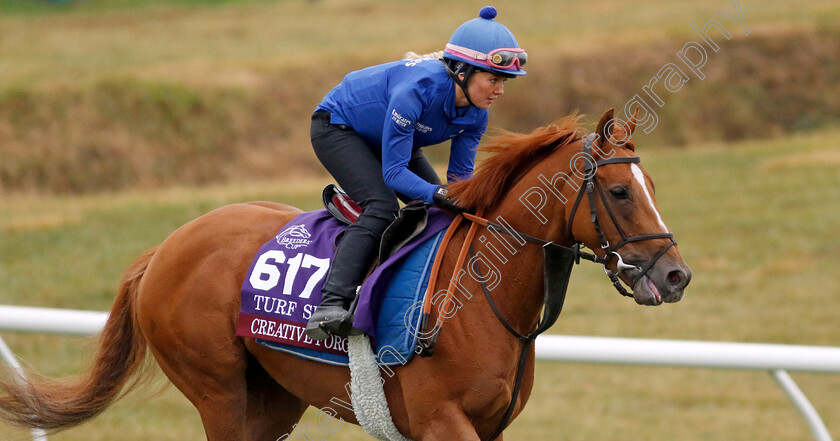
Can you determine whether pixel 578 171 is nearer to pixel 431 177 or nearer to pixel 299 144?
pixel 431 177

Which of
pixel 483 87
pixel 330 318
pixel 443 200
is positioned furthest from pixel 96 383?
pixel 483 87

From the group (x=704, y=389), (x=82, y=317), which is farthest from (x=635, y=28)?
(x=82, y=317)

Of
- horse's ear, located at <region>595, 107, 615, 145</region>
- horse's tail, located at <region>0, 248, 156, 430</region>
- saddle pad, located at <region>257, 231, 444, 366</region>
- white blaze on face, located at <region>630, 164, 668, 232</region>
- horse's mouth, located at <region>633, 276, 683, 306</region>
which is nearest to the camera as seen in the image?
horse's mouth, located at <region>633, 276, 683, 306</region>

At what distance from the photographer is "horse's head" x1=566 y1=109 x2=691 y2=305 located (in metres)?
3.25

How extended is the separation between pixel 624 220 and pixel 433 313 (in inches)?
33.6

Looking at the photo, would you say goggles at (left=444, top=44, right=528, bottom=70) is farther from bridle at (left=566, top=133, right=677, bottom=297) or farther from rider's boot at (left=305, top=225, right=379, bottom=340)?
rider's boot at (left=305, top=225, right=379, bottom=340)

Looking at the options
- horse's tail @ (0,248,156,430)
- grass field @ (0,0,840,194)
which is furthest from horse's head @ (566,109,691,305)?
grass field @ (0,0,840,194)

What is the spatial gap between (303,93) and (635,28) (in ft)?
30.2

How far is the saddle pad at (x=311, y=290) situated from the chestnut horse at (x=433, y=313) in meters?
0.09

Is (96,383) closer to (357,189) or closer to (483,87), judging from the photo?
(357,189)

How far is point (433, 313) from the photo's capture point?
373 centimetres

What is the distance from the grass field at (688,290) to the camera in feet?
24.4

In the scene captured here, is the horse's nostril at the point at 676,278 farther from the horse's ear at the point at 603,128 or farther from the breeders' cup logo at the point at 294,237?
the breeders' cup logo at the point at 294,237

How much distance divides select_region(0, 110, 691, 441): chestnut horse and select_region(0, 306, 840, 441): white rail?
A: 74 centimetres
